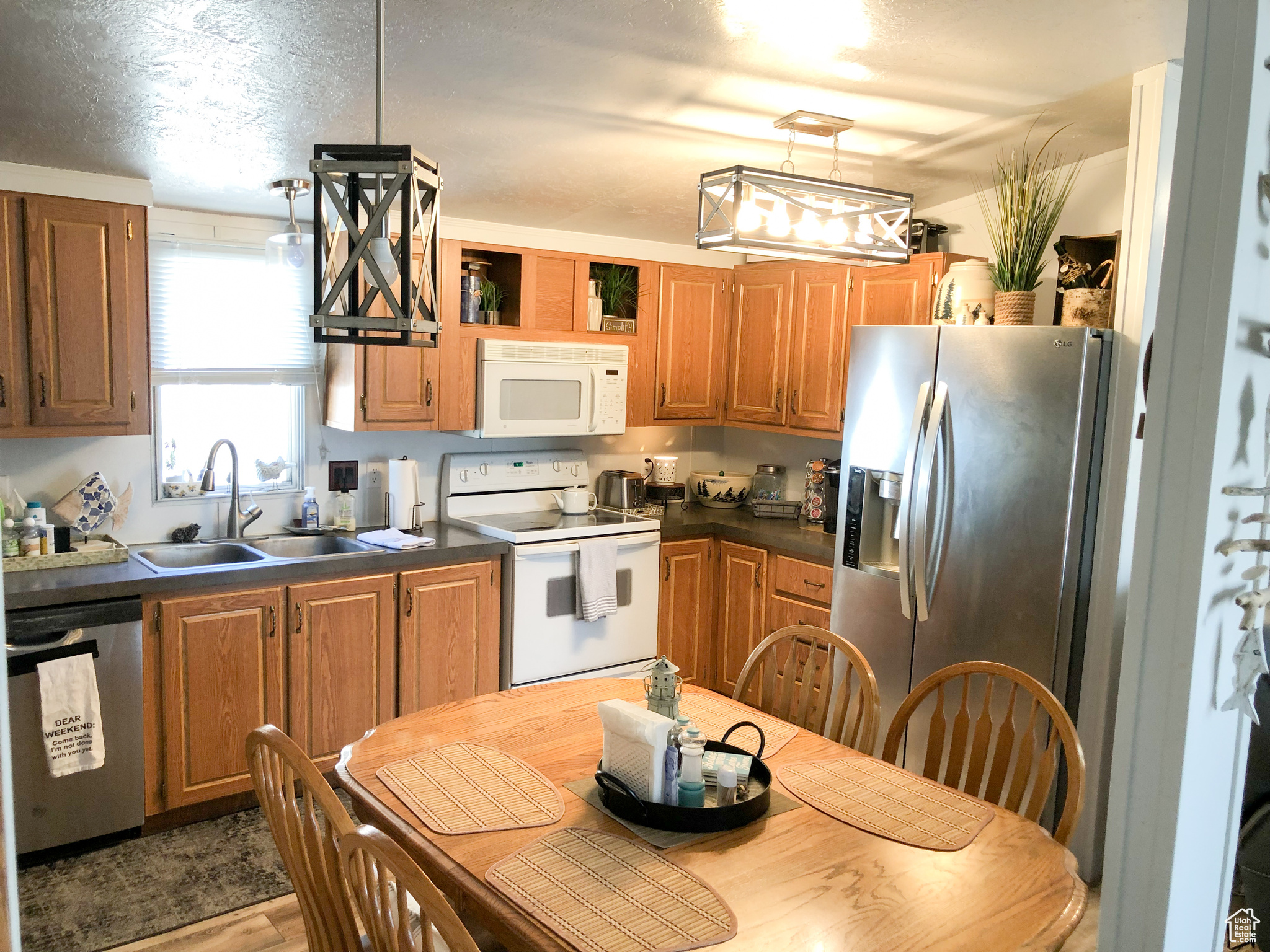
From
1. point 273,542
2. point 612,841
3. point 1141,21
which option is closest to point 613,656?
point 273,542

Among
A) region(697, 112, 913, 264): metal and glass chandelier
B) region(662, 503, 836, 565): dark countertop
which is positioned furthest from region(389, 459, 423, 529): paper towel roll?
region(697, 112, 913, 264): metal and glass chandelier

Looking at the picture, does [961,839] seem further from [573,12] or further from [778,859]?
[573,12]

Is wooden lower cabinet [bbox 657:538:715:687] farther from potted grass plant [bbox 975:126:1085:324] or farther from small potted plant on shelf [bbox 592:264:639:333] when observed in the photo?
potted grass plant [bbox 975:126:1085:324]

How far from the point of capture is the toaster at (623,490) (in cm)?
475

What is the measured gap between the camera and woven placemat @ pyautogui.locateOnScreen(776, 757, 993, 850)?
1839 millimetres

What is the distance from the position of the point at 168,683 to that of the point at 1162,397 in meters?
3.20

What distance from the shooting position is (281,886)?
299cm

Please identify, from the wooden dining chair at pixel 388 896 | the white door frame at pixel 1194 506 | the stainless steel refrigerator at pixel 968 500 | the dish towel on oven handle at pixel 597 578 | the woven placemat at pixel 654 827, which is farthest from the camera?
the dish towel on oven handle at pixel 597 578

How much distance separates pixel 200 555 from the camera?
3750mm

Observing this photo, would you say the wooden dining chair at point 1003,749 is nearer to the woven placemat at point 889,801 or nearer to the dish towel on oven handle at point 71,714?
the woven placemat at point 889,801

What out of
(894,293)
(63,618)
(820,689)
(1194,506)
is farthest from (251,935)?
(894,293)

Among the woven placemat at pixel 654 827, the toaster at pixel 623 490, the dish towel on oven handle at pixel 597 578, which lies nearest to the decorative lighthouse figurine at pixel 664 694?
the woven placemat at pixel 654 827

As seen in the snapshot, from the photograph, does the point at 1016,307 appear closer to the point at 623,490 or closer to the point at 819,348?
the point at 819,348

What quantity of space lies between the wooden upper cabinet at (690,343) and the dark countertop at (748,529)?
49 cm
